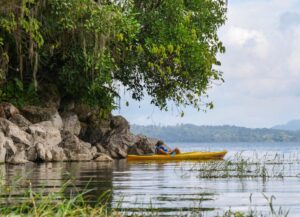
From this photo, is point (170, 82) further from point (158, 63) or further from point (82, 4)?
point (82, 4)

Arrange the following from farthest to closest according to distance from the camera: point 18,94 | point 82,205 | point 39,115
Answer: point 39,115
point 18,94
point 82,205

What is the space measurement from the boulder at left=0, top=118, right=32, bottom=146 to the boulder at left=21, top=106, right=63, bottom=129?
387 centimetres

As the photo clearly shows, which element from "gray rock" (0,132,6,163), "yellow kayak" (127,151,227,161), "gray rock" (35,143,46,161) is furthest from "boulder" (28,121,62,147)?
"yellow kayak" (127,151,227,161)

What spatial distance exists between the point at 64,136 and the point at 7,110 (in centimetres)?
313

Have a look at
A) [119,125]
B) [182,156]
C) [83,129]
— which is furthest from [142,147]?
[182,156]

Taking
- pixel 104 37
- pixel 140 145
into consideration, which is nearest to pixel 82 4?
pixel 104 37

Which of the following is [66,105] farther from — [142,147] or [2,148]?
[2,148]

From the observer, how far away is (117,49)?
39188 mm

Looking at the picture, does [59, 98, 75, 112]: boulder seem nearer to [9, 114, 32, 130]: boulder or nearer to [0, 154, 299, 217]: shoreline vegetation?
[9, 114, 32, 130]: boulder

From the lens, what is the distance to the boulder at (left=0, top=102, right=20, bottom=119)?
39.0 metres

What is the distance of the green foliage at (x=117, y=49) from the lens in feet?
112

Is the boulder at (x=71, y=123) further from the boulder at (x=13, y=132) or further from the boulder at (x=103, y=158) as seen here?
the boulder at (x=13, y=132)

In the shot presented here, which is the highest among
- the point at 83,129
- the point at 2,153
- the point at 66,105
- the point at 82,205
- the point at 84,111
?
the point at 66,105

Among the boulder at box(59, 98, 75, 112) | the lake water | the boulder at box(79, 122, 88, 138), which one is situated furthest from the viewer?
the boulder at box(79, 122, 88, 138)
